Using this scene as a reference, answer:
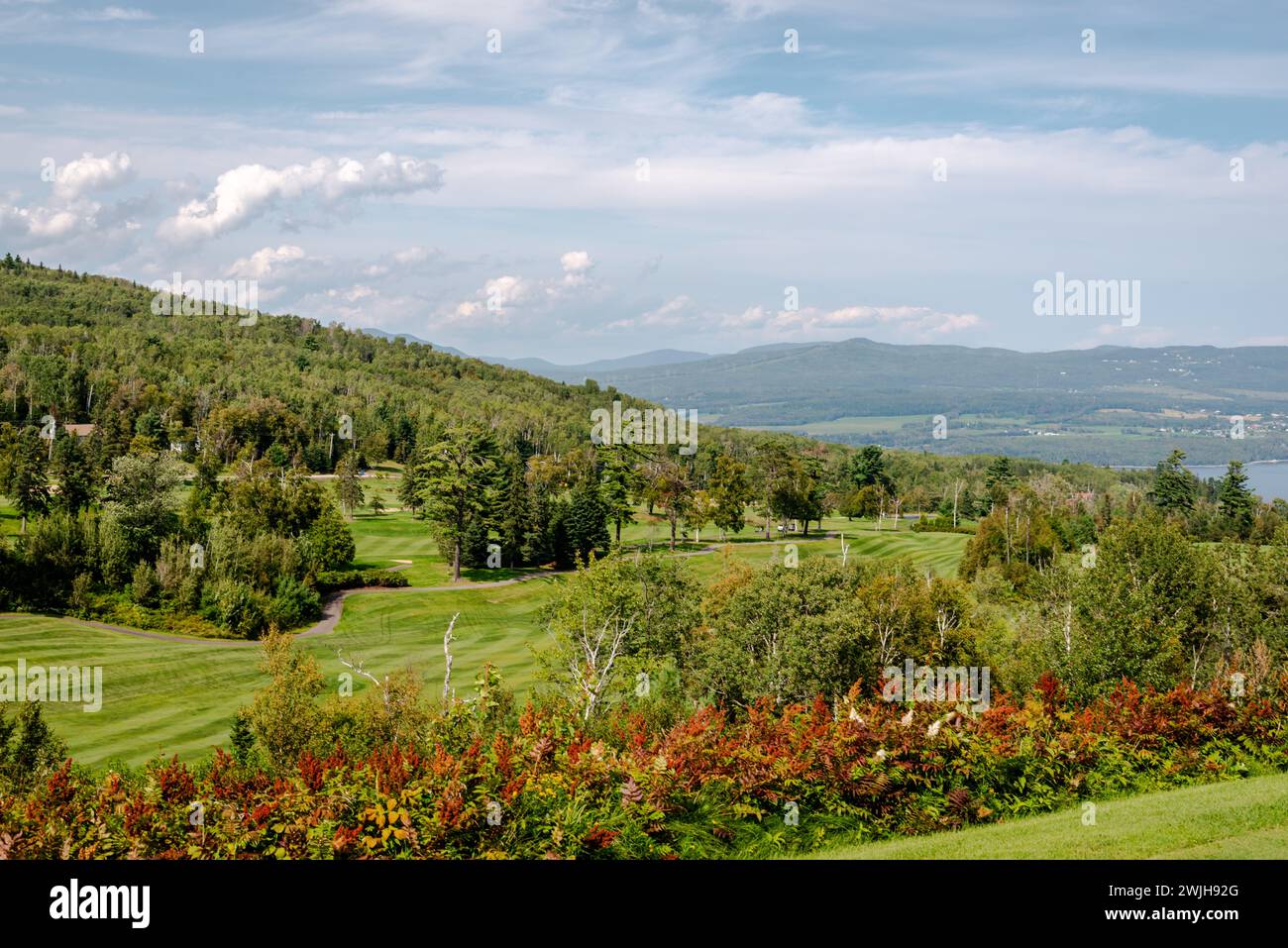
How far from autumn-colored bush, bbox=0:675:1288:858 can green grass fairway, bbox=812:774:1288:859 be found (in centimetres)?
62

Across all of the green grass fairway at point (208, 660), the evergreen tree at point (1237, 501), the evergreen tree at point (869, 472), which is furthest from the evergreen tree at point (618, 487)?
the evergreen tree at point (1237, 501)

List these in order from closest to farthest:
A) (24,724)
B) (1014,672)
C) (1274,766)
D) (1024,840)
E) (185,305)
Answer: (1024,840) < (1274,766) < (24,724) < (1014,672) < (185,305)

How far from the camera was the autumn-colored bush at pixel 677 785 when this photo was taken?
7281 mm

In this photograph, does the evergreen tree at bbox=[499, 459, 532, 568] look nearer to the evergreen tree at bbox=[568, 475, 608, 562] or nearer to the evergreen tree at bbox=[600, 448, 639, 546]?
the evergreen tree at bbox=[568, 475, 608, 562]

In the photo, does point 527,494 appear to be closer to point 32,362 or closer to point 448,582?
point 448,582

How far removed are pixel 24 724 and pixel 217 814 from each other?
1880 centimetres

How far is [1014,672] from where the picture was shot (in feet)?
102

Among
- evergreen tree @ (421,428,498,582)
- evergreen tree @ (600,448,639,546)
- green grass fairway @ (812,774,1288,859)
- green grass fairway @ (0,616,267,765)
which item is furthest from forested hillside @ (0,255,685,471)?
green grass fairway @ (812,774,1288,859)

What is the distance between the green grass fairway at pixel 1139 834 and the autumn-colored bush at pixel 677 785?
615 millimetres

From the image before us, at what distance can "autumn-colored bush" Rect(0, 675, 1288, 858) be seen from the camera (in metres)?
7.28

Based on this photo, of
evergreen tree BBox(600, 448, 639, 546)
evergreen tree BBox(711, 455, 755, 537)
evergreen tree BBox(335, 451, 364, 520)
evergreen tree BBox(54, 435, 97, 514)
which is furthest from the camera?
evergreen tree BBox(711, 455, 755, 537)

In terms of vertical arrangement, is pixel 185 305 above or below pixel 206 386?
above

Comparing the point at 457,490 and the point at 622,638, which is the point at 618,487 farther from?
the point at 622,638

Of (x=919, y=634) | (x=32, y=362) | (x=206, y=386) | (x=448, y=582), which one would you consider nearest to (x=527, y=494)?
(x=448, y=582)
